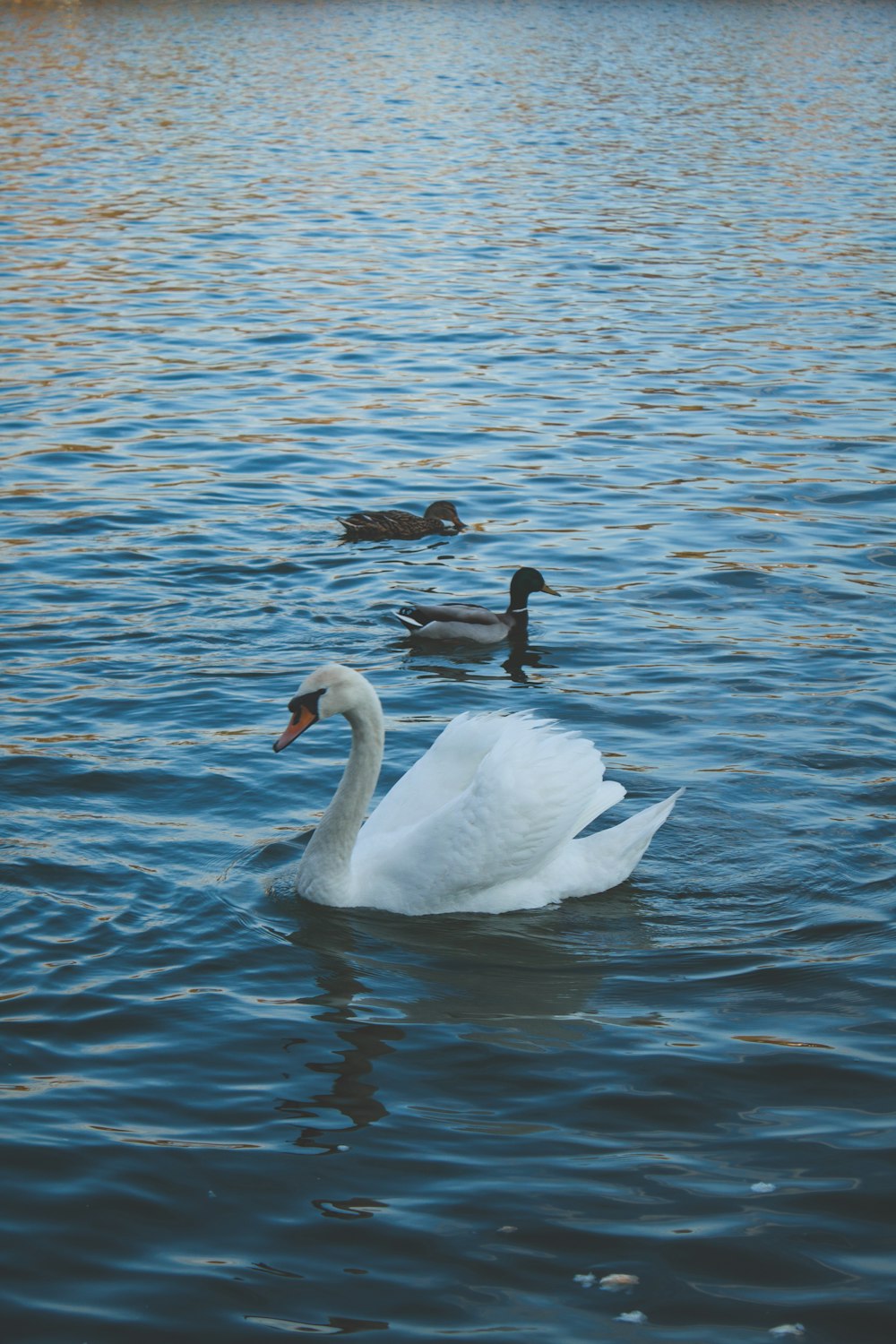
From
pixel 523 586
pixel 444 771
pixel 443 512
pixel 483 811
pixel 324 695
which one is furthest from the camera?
pixel 443 512

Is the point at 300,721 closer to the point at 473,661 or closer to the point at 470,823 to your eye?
the point at 470,823

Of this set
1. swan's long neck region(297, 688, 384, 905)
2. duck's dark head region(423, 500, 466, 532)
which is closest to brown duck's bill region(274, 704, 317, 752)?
swan's long neck region(297, 688, 384, 905)

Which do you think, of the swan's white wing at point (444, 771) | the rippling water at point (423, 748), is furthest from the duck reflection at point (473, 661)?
the swan's white wing at point (444, 771)

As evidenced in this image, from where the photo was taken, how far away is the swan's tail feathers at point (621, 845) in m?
7.72

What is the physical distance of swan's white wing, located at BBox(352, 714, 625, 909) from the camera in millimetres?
7438

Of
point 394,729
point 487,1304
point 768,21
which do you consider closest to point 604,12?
point 768,21

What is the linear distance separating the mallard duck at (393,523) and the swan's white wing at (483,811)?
546cm

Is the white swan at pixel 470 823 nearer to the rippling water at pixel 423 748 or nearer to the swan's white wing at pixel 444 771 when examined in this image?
the swan's white wing at pixel 444 771

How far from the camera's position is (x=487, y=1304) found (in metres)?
5.02

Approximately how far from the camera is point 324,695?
7.64 meters

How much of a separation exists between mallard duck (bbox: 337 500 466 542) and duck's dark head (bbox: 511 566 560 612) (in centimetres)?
161

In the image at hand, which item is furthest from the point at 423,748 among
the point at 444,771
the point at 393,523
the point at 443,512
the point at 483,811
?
the point at 443,512

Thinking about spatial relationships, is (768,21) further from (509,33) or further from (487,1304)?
(487,1304)

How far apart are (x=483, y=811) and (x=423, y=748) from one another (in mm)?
2365
